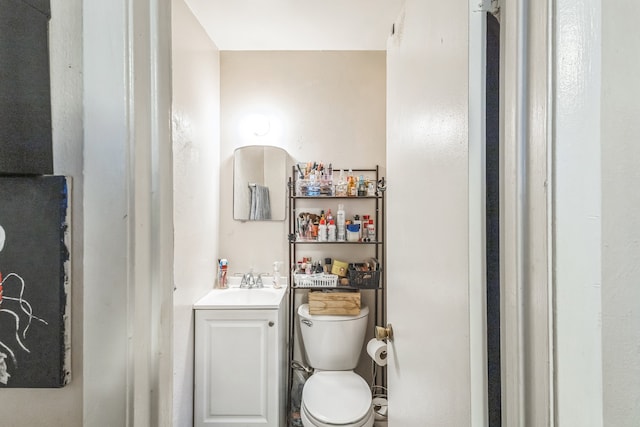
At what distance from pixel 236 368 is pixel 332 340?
588 mm

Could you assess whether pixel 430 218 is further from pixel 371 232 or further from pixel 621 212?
pixel 371 232

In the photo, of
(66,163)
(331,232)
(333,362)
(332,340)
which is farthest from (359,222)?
(66,163)

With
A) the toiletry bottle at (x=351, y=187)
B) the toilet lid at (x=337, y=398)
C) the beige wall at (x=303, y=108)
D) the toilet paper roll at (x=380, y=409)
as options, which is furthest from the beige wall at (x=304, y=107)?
the toilet paper roll at (x=380, y=409)

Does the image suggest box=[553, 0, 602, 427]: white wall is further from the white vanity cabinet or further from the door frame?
the white vanity cabinet

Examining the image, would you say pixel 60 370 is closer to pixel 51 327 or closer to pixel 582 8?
pixel 51 327

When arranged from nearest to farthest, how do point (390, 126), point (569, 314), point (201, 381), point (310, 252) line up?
point (569, 314)
point (390, 126)
point (201, 381)
point (310, 252)

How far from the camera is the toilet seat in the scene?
1517mm

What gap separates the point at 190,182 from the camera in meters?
1.78

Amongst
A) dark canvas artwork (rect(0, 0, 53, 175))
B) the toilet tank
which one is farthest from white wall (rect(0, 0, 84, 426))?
the toilet tank

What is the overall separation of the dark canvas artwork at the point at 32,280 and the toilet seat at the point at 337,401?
54.2 inches

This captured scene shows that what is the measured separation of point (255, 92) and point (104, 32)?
203cm

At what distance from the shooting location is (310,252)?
7.64ft

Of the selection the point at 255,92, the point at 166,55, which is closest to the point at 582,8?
the point at 166,55

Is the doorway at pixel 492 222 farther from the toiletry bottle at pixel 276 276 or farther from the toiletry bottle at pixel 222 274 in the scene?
the toiletry bottle at pixel 222 274
